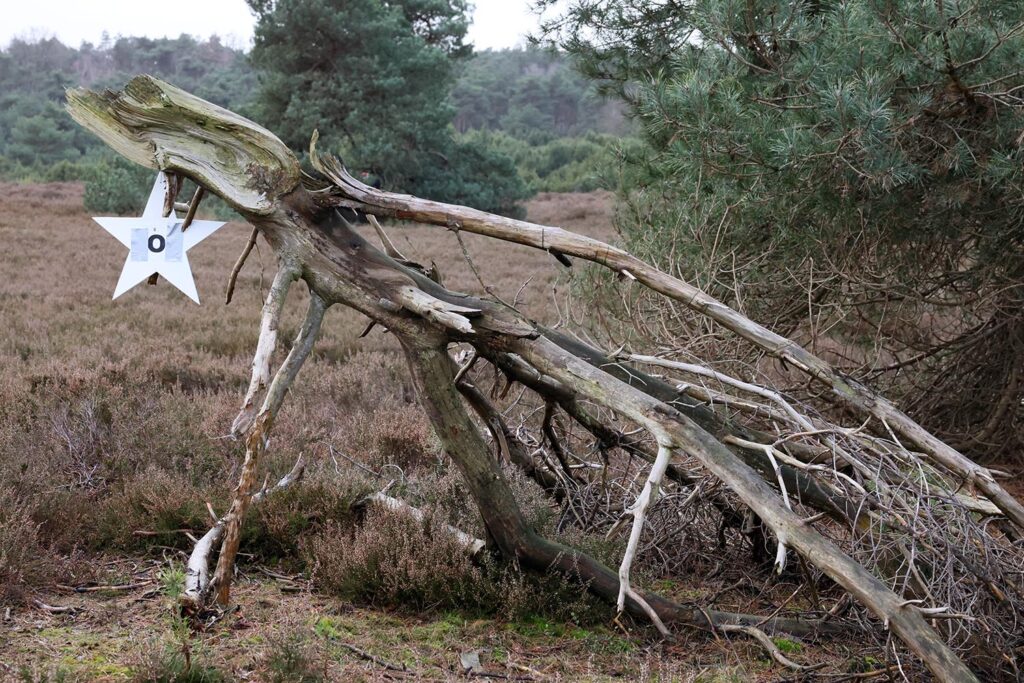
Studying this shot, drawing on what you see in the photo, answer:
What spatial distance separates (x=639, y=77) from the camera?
23.6 ft

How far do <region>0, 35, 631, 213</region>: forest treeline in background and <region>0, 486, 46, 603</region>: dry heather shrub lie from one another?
1595 centimetres

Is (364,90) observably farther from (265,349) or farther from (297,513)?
(265,349)

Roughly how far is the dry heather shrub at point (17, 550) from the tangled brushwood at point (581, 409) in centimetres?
67

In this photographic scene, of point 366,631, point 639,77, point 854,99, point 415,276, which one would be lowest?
point 366,631

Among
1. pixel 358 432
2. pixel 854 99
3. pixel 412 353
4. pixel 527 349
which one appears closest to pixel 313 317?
pixel 412 353

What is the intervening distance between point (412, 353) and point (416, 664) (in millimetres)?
1128

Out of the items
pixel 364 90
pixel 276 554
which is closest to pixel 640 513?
pixel 276 554

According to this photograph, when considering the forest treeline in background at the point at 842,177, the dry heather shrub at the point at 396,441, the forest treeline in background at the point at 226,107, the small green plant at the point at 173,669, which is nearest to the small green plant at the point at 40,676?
the small green plant at the point at 173,669

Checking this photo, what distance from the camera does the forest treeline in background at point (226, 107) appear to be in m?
26.0

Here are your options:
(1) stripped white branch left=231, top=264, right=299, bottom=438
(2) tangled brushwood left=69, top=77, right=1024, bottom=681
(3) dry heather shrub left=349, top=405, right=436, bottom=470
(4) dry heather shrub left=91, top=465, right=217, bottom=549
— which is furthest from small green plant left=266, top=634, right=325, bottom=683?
(3) dry heather shrub left=349, top=405, right=436, bottom=470

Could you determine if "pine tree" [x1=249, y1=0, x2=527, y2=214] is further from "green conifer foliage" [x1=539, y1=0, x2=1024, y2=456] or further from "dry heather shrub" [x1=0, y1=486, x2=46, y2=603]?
"dry heather shrub" [x1=0, y1=486, x2=46, y2=603]

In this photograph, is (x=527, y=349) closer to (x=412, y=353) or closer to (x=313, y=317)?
(x=412, y=353)

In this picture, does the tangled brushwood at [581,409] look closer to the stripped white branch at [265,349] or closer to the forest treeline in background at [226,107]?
the stripped white branch at [265,349]

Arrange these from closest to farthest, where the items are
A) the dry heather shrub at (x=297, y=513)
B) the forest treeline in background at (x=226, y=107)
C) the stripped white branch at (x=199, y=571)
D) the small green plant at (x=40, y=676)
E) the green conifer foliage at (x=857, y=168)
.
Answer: the small green plant at (x=40, y=676) → the stripped white branch at (x=199, y=571) → the dry heather shrub at (x=297, y=513) → the green conifer foliage at (x=857, y=168) → the forest treeline in background at (x=226, y=107)
